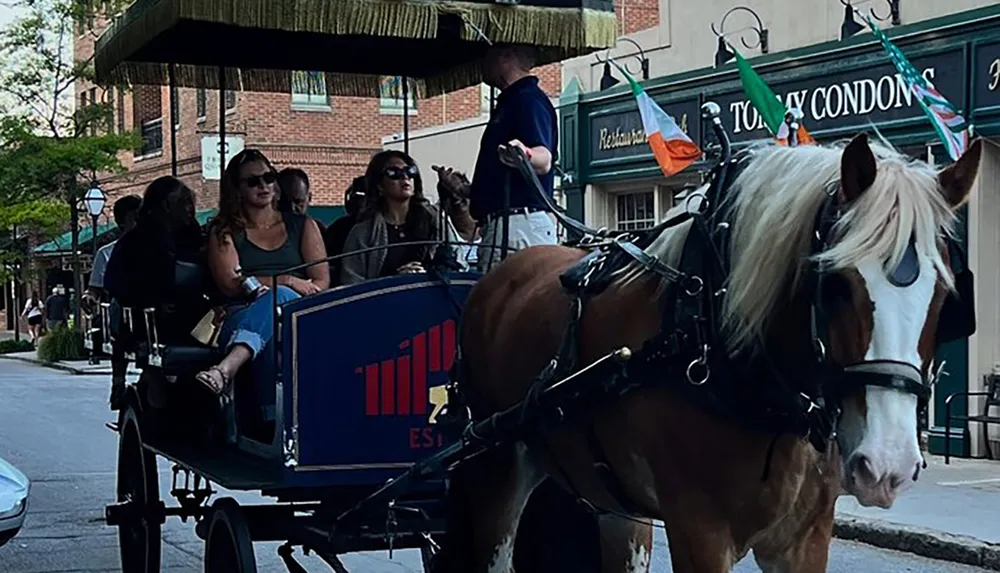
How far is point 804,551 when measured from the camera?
11.9 feet

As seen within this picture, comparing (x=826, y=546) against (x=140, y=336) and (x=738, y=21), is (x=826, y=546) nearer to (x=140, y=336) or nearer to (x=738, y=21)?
(x=140, y=336)

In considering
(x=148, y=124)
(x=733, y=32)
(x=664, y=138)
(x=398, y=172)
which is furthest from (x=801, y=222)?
(x=148, y=124)

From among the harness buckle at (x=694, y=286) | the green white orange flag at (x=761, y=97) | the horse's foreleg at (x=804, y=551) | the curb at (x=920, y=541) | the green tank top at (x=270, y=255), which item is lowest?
the curb at (x=920, y=541)

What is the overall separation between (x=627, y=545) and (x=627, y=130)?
1207 cm

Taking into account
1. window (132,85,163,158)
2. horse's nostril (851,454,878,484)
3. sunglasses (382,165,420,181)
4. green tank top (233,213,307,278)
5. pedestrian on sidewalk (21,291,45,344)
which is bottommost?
pedestrian on sidewalk (21,291,45,344)

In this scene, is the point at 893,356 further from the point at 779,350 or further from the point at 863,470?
the point at 779,350

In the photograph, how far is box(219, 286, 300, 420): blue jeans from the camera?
5707mm

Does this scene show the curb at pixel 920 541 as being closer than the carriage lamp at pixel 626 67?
Yes

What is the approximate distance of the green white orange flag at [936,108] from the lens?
11.4 m

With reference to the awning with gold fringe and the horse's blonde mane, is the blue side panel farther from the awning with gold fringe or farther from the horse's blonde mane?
the horse's blonde mane

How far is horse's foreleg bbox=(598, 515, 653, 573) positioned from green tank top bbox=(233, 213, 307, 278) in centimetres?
222

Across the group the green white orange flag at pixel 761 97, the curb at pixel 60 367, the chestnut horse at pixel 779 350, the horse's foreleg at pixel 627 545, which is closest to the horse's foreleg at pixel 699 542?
the chestnut horse at pixel 779 350

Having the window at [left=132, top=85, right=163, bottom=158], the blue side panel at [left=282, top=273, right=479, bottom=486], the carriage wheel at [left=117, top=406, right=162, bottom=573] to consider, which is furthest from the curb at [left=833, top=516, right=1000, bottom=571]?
the window at [left=132, top=85, right=163, bottom=158]

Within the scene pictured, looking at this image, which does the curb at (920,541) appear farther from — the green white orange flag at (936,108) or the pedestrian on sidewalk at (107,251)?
the pedestrian on sidewalk at (107,251)
